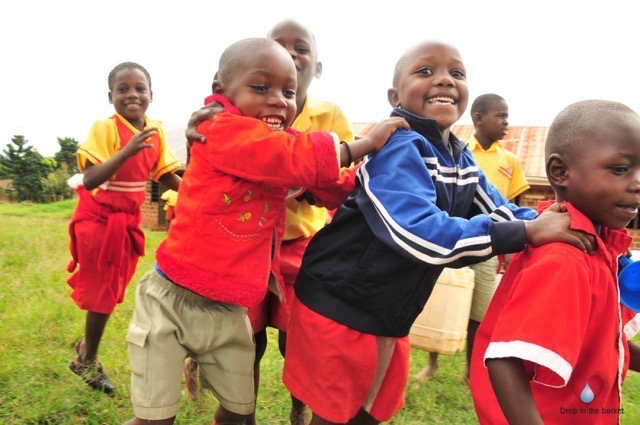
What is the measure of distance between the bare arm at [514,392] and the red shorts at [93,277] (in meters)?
2.50

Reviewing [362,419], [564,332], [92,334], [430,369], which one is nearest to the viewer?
[564,332]

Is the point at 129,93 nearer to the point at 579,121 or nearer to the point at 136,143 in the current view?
the point at 136,143

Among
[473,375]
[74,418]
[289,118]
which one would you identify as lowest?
[74,418]

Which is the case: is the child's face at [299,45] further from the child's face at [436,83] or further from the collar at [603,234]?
the collar at [603,234]

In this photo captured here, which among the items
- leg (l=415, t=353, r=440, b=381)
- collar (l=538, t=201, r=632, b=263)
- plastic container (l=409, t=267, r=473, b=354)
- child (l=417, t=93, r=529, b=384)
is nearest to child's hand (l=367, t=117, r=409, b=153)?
collar (l=538, t=201, r=632, b=263)

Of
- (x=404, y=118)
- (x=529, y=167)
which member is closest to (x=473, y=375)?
(x=404, y=118)

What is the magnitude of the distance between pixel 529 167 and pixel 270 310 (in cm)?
963

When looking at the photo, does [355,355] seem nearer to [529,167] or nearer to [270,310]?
[270,310]

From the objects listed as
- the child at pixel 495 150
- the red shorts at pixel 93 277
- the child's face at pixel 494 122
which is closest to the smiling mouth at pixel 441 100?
the red shorts at pixel 93 277

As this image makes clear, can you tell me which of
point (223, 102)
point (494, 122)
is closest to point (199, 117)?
point (223, 102)

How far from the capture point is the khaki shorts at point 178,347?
1955 millimetres

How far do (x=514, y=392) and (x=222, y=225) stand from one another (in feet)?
3.58

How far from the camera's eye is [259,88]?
1.95 meters

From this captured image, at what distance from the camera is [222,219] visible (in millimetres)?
1928
